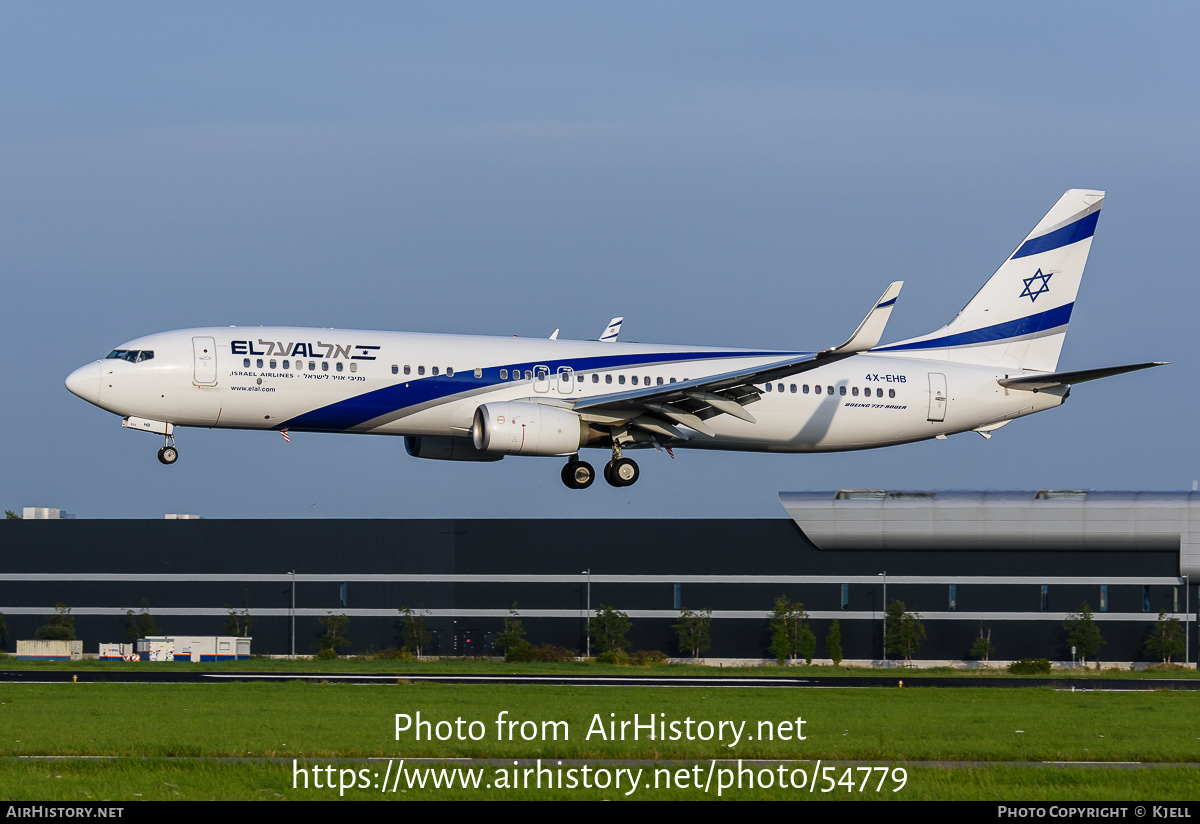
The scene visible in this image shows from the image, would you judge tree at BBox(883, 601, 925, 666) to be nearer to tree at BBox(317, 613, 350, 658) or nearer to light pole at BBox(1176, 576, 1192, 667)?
light pole at BBox(1176, 576, 1192, 667)

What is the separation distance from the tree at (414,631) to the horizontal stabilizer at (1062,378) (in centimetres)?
5245

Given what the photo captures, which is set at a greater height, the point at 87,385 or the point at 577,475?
the point at 87,385

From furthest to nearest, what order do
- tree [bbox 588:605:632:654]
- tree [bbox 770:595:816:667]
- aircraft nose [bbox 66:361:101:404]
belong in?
1. tree [bbox 588:605:632:654]
2. tree [bbox 770:595:816:667]
3. aircraft nose [bbox 66:361:101:404]

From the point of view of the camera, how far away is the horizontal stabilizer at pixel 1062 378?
45725 millimetres

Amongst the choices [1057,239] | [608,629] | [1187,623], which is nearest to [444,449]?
[1057,239]

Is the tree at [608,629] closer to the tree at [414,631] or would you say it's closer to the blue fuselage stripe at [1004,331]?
the tree at [414,631]

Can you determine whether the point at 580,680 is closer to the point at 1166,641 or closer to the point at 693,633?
the point at 693,633

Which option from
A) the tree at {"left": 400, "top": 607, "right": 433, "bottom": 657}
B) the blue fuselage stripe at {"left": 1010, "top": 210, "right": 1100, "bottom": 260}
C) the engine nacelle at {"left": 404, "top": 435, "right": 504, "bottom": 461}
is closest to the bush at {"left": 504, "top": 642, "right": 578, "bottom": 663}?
the tree at {"left": 400, "top": 607, "right": 433, "bottom": 657}

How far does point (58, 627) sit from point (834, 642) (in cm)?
5069

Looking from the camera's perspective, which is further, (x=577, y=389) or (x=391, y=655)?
(x=391, y=655)

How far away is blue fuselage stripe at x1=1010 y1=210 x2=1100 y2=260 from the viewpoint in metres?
56.1

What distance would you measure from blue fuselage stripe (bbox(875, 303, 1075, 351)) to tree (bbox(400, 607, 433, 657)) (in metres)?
49.8

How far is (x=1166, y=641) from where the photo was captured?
9038cm
